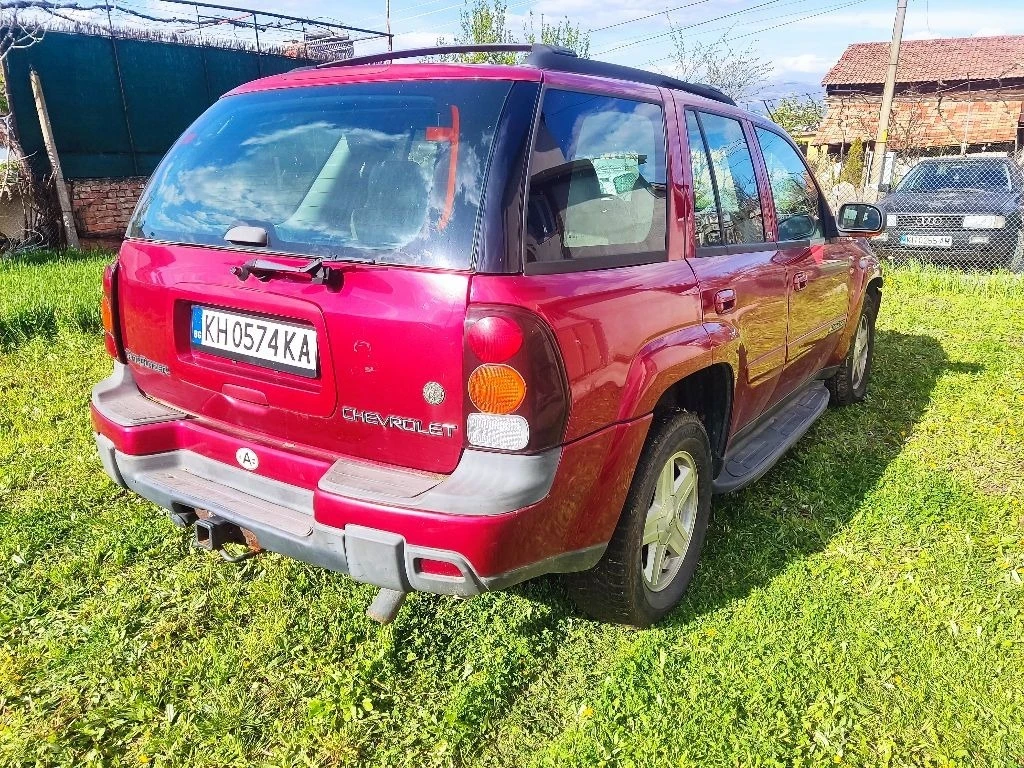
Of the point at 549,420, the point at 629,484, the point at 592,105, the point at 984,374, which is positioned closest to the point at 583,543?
the point at 629,484

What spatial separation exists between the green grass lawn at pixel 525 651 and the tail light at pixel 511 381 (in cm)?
93

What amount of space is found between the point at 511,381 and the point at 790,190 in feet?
8.61

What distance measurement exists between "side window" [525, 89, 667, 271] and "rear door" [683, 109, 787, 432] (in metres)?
0.28

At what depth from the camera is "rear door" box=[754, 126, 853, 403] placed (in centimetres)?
352

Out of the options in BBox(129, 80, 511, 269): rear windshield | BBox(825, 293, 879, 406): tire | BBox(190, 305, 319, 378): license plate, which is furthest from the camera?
BBox(825, 293, 879, 406): tire

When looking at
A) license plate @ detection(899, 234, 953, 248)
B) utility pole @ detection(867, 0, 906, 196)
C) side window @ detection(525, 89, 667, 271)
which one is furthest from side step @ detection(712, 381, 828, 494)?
utility pole @ detection(867, 0, 906, 196)

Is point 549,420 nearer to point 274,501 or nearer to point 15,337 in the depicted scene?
point 274,501

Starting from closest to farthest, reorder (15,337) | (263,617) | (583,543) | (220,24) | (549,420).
Answer: (549,420) → (583,543) → (263,617) → (15,337) → (220,24)

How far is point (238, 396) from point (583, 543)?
1150mm

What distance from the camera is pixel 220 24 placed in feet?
43.1

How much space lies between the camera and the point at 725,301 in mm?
2754

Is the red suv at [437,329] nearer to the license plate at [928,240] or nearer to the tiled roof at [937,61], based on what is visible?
the license plate at [928,240]

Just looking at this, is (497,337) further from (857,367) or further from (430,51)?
(857,367)

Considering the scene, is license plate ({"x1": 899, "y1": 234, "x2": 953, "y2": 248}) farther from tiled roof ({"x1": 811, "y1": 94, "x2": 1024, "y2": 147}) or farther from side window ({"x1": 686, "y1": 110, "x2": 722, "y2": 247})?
tiled roof ({"x1": 811, "y1": 94, "x2": 1024, "y2": 147})
